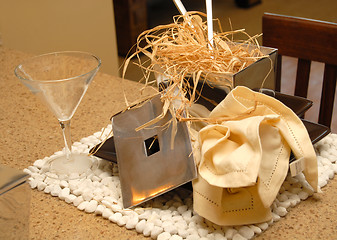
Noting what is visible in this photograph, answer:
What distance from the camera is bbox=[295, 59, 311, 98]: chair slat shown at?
118 centimetres

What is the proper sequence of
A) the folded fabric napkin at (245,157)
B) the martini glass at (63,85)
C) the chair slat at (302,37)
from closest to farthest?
the folded fabric napkin at (245,157), the martini glass at (63,85), the chair slat at (302,37)

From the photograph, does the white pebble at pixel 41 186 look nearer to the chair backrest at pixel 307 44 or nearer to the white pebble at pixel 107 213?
the white pebble at pixel 107 213

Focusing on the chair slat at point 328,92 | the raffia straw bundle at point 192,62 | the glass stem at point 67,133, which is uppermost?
the raffia straw bundle at point 192,62

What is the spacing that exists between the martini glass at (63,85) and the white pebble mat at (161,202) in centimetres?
3

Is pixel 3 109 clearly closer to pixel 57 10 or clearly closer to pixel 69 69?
pixel 69 69

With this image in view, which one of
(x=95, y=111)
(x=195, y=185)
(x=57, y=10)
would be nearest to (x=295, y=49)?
(x=95, y=111)

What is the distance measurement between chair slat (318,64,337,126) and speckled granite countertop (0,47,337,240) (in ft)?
1.32

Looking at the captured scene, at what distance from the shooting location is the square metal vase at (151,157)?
2.31 feet

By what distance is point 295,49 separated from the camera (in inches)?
46.4

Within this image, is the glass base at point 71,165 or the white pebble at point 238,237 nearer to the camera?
the white pebble at point 238,237

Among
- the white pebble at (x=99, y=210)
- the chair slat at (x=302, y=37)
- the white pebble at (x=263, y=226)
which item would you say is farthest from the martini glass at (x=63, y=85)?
the chair slat at (x=302, y=37)

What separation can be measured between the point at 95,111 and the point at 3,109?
22 cm

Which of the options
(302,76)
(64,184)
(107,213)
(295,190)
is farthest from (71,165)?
(302,76)

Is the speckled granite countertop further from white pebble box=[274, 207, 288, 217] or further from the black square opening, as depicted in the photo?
the black square opening
